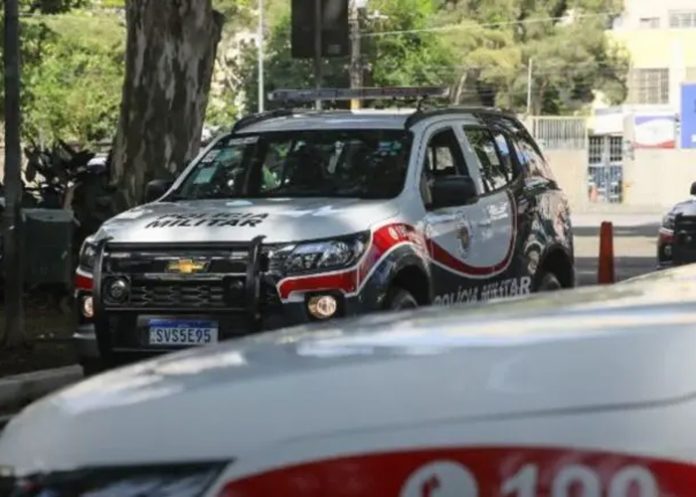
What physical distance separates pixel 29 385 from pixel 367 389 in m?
6.82

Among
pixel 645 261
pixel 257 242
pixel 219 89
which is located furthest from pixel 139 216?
pixel 219 89

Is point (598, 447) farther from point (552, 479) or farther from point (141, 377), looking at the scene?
point (141, 377)

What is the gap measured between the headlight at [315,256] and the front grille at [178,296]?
399mm

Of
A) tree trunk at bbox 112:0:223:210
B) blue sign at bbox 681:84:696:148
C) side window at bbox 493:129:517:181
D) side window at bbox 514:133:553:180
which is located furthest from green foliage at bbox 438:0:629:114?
side window at bbox 493:129:517:181

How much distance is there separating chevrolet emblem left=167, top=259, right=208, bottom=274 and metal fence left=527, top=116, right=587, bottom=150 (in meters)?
41.6

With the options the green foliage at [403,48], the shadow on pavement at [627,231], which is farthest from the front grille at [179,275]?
the green foliage at [403,48]

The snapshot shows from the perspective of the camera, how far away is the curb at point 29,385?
8344 mm

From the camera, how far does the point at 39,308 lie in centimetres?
1300

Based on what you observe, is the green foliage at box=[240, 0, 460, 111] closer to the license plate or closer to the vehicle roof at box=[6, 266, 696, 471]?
the license plate

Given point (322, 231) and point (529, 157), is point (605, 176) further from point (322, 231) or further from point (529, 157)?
point (322, 231)

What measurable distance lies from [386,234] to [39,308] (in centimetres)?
598

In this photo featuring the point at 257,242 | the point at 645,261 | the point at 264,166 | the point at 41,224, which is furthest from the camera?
the point at 645,261

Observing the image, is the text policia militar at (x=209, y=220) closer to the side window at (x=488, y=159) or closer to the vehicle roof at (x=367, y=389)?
the side window at (x=488, y=159)

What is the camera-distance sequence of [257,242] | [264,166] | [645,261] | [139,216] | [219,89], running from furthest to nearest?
[219,89]
[645,261]
[264,166]
[139,216]
[257,242]
